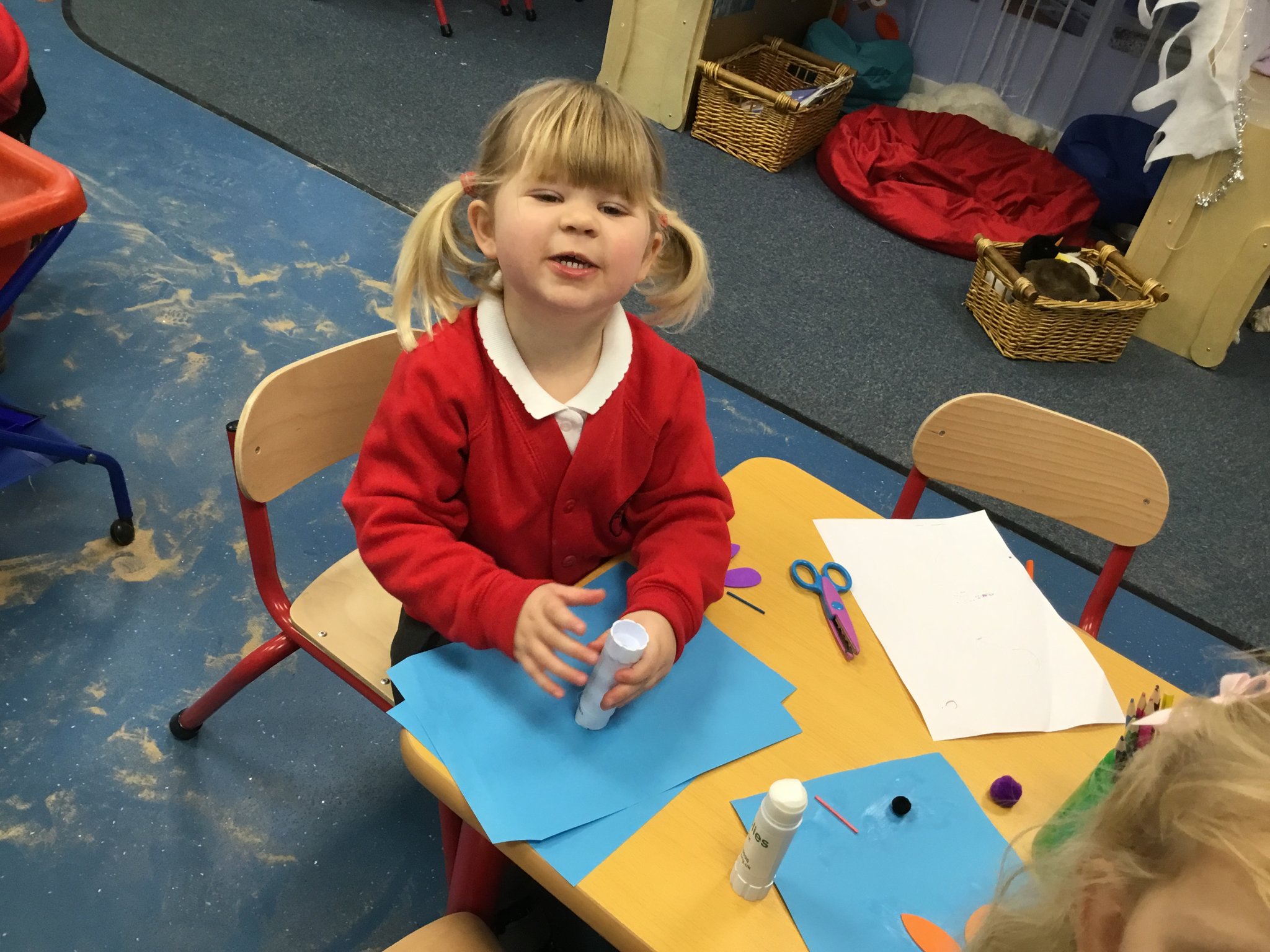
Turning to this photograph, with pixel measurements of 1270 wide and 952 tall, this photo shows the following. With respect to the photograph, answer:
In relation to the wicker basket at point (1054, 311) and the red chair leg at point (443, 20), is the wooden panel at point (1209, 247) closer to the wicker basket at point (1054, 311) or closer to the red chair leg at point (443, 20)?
the wicker basket at point (1054, 311)

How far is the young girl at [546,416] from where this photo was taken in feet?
2.83

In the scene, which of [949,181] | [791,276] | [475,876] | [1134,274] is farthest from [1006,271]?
[475,876]

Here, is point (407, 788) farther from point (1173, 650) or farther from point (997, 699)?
point (1173, 650)

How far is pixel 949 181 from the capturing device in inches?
125

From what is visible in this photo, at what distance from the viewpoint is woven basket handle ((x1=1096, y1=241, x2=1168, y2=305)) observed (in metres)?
2.59

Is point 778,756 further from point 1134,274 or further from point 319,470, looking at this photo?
point 1134,274

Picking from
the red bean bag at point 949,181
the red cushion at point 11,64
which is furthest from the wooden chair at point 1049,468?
the red bean bag at point 949,181

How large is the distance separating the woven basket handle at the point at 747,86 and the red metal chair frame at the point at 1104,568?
2185 mm

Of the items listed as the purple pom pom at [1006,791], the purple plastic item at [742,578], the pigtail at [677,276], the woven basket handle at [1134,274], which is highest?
the pigtail at [677,276]

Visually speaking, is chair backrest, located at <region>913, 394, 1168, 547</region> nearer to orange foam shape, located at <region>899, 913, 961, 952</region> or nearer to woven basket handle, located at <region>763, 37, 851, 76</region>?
orange foam shape, located at <region>899, 913, 961, 952</region>

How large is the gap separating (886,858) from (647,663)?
0.79 ft

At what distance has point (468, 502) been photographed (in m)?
0.99

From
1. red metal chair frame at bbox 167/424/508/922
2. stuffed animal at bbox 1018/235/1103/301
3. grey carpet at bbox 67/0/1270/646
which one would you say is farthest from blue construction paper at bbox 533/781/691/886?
stuffed animal at bbox 1018/235/1103/301

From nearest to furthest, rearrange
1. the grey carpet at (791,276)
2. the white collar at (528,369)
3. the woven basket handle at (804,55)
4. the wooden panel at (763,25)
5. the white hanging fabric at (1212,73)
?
the white collar at (528,369) → the grey carpet at (791,276) → the white hanging fabric at (1212,73) → the wooden panel at (763,25) → the woven basket handle at (804,55)
